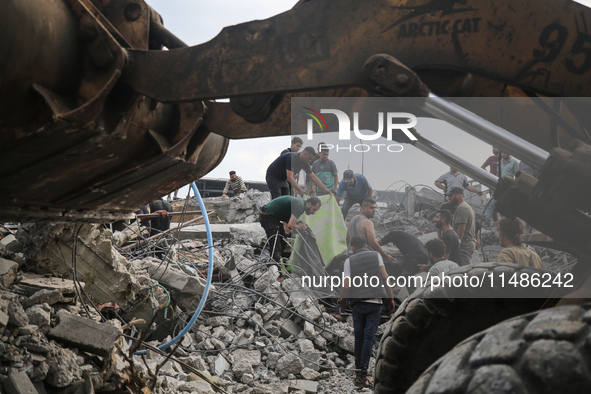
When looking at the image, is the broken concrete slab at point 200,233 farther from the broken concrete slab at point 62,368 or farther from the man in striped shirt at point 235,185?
the broken concrete slab at point 62,368

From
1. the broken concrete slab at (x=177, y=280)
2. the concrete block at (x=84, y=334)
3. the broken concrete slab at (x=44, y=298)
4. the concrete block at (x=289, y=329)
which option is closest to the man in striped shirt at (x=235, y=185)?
the concrete block at (x=289, y=329)

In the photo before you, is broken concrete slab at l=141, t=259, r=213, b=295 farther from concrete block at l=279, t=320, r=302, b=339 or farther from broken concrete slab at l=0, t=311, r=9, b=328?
broken concrete slab at l=0, t=311, r=9, b=328

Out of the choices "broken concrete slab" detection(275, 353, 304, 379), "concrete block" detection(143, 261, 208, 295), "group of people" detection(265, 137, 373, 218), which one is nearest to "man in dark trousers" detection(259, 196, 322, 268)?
"group of people" detection(265, 137, 373, 218)

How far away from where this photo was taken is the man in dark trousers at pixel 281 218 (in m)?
7.76

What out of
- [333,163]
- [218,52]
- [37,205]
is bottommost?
[37,205]

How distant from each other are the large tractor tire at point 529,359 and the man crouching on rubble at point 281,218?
5.91 m

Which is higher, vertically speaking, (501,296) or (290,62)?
(290,62)

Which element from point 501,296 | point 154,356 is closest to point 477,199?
point 501,296

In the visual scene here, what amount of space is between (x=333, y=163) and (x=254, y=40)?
4614 millimetres

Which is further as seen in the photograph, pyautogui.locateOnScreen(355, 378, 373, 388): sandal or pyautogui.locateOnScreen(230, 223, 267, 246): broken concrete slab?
pyautogui.locateOnScreen(230, 223, 267, 246): broken concrete slab

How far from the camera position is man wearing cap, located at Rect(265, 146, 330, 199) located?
724 cm

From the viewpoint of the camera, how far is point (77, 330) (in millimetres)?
3457

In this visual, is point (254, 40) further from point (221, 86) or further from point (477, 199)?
point (477, 199)

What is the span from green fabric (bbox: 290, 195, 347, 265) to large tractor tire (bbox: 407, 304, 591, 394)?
5008mm
